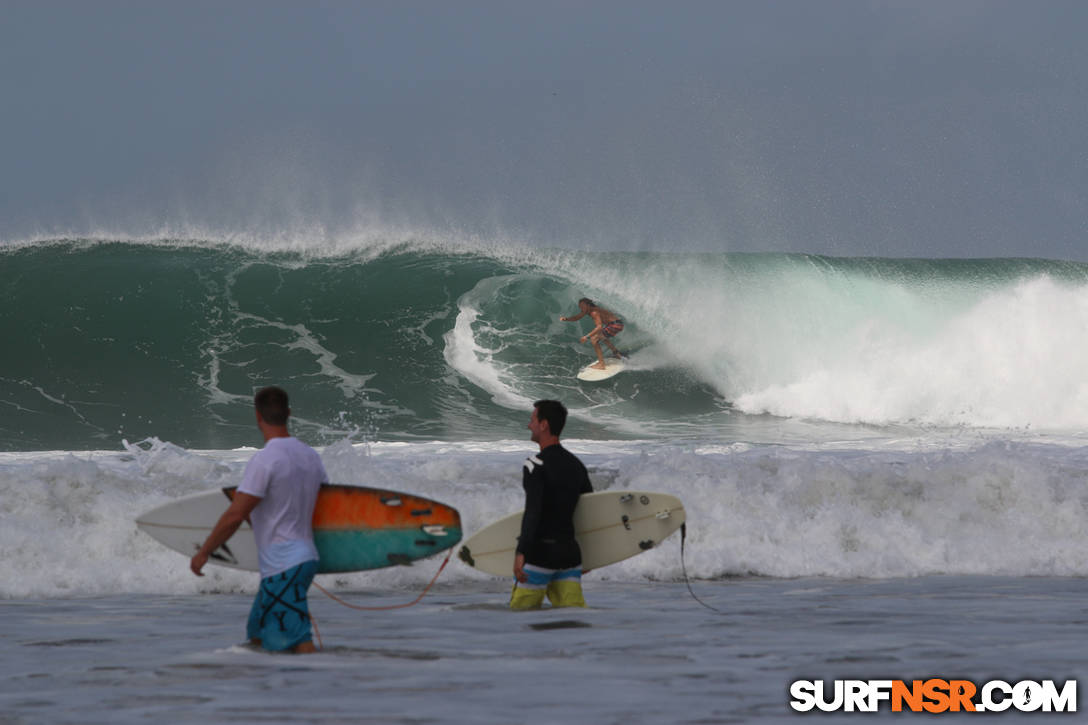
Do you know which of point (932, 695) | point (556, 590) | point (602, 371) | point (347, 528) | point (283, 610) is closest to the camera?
point (932, 695)

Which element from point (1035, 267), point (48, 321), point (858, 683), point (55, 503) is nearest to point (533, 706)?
point (858, 683)

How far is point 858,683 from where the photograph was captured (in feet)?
10.5

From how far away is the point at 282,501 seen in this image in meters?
3.57

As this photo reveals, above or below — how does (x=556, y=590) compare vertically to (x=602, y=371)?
below

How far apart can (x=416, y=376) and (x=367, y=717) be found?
43.0 feet

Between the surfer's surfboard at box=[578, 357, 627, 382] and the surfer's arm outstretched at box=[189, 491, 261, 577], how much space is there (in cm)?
1256

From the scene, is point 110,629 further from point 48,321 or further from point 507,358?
point 48,321

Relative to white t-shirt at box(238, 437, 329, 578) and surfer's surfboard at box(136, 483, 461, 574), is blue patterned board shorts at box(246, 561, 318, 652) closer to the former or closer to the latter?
white t-shirt at box(238, 437, 329, 578)

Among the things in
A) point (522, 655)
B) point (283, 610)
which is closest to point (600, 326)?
point (522, 655)

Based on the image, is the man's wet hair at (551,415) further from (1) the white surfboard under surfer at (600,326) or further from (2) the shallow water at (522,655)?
(1) the white surfboard under surfer at (600,326)

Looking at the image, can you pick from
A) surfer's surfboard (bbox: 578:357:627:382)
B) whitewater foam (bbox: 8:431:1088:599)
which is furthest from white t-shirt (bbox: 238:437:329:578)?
surfer's surfboard (bbox: 578:357:627:382)

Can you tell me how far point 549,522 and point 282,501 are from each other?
4.33ft

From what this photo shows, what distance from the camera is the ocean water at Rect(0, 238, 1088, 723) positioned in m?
3.56

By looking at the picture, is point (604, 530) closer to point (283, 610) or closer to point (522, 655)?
point (522, 655)
